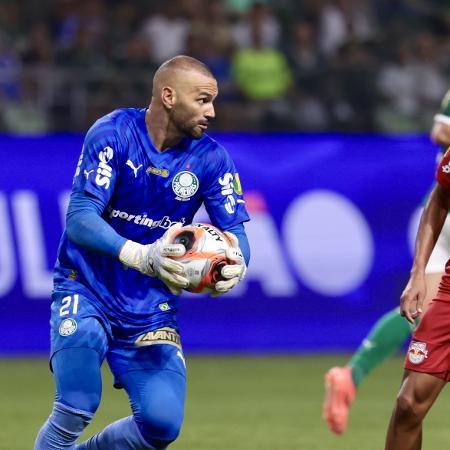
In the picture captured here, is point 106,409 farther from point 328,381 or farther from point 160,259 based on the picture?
point 160,259

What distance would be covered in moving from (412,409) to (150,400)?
118cm

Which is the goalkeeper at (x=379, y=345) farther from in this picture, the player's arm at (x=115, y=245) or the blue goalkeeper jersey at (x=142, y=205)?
the player's arm at (x=115, y=245)

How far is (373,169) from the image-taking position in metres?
12.5

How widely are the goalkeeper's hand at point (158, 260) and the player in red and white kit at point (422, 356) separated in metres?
1.09

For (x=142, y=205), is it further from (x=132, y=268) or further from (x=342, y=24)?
(x=342, y=24)

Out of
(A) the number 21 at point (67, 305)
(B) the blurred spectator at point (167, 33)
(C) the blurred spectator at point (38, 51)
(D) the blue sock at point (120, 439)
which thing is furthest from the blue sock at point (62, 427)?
(B) the blurred spectator at point (167, 33)

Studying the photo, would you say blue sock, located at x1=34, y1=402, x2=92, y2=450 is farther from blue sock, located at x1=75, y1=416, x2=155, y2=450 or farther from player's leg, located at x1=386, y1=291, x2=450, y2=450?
player's leg, located at x1=386, y1=291, x2=450, y2=450

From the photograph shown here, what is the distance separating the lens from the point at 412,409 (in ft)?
18.5

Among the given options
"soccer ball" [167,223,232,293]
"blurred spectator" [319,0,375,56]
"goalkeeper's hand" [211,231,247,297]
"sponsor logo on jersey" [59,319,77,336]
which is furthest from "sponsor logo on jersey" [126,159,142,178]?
"blurred spectator" [319,0,375,56]

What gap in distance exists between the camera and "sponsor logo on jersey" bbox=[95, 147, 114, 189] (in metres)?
5.68

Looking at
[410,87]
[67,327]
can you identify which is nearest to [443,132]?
[67,327]

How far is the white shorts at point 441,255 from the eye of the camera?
7.44 m

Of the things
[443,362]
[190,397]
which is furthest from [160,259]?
[190,397]

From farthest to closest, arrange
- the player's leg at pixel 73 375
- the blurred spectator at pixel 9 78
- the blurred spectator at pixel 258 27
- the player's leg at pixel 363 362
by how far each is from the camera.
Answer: the blurred spectator at pixel 258 27, the blurred spectator at pixel 9 78, the player's leg at pixel 363 362, the player's leg at pixel 73 375
